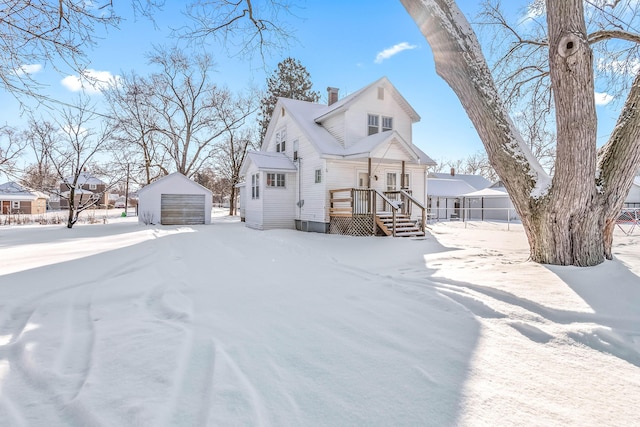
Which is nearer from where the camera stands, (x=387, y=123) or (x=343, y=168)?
(x=343, y=168)

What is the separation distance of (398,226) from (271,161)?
7057 millimetres

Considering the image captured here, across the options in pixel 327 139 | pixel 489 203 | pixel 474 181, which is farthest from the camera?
pixel 474 181

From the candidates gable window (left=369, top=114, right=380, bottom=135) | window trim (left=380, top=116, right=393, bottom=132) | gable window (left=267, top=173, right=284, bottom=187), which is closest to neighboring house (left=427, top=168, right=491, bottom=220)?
window trim (left=380, top=116, right=393, bottom=132)

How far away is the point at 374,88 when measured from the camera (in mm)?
14578

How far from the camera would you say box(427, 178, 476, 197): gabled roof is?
29.8m

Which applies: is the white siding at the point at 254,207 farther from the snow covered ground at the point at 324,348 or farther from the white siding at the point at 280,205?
the snow covered ground at the point at 324,348

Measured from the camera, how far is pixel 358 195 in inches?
478

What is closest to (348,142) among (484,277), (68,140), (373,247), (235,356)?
(373,247)

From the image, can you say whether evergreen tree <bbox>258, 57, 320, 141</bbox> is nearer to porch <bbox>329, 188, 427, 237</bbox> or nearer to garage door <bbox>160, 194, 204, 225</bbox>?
garage door <bbox>160, 194, 204, 225</bbox>

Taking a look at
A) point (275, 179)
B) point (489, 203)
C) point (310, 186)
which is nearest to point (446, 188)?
point (489, 203)

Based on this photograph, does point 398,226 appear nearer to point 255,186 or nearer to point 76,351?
point 255,186

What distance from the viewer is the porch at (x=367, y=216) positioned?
37.4ft

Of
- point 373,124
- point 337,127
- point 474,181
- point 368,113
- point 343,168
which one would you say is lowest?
point 343,168

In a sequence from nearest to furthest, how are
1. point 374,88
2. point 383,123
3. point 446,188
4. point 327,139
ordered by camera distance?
point 327,139, point 374,88, point 383,123, point 446,188
